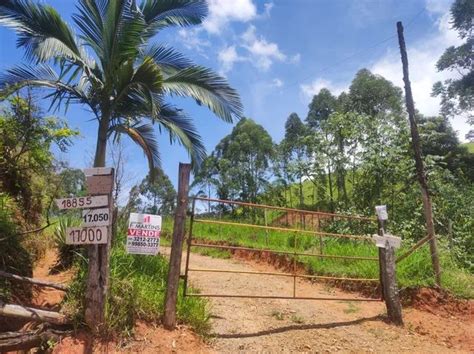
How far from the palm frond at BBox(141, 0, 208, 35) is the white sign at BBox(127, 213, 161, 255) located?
3393mm

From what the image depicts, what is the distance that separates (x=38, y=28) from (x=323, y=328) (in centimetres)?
613

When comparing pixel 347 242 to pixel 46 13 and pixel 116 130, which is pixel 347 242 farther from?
pixel 46 13

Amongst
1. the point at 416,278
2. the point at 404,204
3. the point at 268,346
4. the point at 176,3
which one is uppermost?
the point at 176,3

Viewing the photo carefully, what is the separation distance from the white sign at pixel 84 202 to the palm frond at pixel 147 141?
10.0 ft

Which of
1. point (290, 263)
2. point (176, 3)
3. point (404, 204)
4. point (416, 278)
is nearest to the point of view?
point (176, 3)

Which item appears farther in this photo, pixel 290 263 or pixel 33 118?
pixel 290 263

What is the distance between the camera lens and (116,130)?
712 centimetres

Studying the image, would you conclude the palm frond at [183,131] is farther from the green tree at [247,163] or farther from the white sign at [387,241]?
the green tree at [247,163]

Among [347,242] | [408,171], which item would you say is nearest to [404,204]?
[408,171]

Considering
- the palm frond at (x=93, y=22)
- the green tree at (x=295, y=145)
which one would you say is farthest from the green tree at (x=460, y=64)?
the palm frond at (x=93, y=22)

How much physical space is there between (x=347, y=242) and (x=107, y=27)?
25.0 ft

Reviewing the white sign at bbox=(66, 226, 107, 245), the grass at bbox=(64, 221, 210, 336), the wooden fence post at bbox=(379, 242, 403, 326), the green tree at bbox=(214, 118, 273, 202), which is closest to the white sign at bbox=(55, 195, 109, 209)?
the white sign at bbox=(66, 226, 107, 245)

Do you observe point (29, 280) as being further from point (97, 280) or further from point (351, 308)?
point (351, 308)

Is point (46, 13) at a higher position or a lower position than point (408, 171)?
higher
